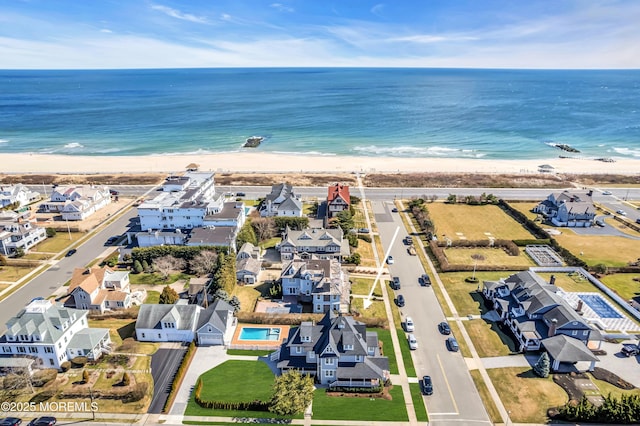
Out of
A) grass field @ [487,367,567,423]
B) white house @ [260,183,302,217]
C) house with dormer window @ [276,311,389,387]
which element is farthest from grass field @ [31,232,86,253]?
grass field @ [487,367,567,423]

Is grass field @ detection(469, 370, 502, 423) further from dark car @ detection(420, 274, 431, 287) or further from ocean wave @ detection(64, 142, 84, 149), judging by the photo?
ocean wave @ detection(64, 142, 84, 149)

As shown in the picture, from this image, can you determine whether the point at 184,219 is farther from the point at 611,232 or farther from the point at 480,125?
the point at 480,125

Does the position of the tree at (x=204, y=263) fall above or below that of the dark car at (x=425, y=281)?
above

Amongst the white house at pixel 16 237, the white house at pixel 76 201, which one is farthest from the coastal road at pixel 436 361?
the white house at pixel 76 201

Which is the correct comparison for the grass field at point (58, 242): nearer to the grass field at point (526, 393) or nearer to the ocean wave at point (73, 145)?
the grass field at point (526, 393)

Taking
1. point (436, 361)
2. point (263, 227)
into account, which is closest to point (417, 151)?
point (263, 227)

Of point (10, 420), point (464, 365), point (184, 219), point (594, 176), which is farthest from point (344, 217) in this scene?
point (594, 176)

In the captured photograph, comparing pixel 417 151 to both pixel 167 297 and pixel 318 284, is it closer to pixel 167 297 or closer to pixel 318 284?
pixel 318 284

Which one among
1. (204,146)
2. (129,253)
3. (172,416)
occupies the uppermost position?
(204,146)
